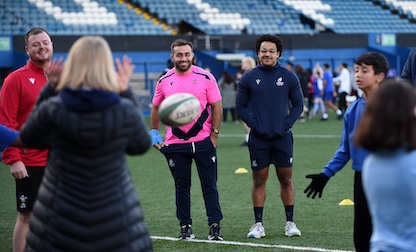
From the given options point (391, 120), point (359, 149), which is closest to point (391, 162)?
point (391, 120)

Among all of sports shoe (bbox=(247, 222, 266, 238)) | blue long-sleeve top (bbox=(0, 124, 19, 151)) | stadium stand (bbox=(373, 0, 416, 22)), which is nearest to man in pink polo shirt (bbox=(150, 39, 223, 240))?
sports shoe (bbox=(247, 222, 266, 238))

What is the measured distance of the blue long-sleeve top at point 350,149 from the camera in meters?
5.84

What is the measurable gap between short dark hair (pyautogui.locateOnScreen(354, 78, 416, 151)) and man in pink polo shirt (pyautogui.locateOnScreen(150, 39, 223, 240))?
15.2ft

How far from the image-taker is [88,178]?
180 inches

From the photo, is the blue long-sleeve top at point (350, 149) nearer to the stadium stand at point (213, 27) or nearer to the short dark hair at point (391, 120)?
the short dark hair at point (391, 120)

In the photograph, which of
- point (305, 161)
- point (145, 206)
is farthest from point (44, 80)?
point (305, 161)

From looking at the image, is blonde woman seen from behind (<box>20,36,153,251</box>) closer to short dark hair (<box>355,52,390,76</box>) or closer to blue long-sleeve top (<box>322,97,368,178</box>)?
blue long-sleeve top (<box>322,97,368,178</box>)

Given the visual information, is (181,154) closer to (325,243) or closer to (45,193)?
(325,243)

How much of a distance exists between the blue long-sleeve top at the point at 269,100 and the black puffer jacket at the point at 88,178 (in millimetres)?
4076

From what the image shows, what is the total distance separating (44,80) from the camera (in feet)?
22.2

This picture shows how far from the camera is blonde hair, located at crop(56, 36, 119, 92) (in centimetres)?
461

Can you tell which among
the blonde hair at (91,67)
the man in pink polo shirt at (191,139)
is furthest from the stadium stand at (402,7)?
the blonde hair at (91,67)

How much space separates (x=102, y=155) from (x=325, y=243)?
4.16 meters

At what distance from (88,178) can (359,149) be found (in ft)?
6.98
